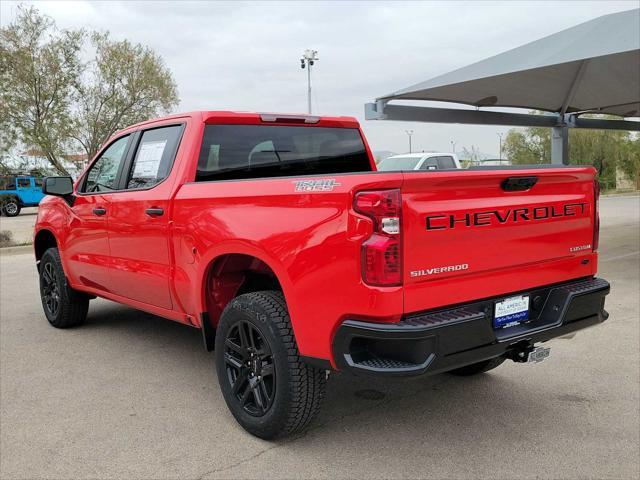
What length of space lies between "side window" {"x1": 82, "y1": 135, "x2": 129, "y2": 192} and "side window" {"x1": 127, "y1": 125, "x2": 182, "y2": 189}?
0.30m

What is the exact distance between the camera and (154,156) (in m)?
4.45

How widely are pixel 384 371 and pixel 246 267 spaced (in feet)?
4.57

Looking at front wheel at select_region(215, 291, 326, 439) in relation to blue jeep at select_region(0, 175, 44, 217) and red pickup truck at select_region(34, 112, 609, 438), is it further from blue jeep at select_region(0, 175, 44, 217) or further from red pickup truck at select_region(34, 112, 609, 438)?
blue jeep at select_region(0, 175, 44, 217)

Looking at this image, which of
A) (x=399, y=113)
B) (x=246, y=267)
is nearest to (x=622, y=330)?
(x=246, y=267)

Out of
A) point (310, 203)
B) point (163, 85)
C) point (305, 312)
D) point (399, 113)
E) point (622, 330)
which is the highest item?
point (163, 85)

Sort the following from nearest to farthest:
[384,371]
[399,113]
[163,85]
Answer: [384,371] < [399,113] < [163,85]

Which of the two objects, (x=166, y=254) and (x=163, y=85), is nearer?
(x=166, y=254)

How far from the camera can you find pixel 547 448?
10.6 ft

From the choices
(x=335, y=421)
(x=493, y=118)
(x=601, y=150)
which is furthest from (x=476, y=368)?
(x=601, y=150)

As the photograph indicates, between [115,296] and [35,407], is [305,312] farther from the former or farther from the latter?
[115,296]

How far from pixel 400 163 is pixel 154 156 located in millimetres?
11557

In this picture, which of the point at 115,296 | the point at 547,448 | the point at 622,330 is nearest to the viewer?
the point at 547,448

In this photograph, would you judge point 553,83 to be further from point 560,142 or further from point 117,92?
point 117,92

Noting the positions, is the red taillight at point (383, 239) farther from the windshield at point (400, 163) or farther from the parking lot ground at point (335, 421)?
the windshield at point (400, 163)
